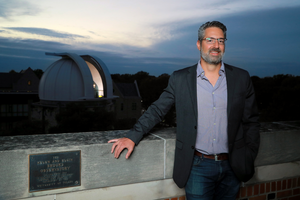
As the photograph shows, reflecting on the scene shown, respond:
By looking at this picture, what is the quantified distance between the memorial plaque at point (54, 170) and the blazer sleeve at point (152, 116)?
49 centimetres

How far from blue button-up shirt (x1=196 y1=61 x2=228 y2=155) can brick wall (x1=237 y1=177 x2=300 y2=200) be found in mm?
1007

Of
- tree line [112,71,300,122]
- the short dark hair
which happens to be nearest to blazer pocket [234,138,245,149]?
the short dark hair

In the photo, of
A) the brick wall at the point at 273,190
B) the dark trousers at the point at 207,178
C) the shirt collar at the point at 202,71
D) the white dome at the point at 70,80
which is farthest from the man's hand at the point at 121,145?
the white dome at the point at 70,80

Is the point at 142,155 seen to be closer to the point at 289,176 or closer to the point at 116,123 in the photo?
the point at 289,176

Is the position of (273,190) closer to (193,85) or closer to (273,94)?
(193,85)

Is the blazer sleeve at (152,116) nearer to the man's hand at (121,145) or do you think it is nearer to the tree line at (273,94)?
the man's hand at (121,145)

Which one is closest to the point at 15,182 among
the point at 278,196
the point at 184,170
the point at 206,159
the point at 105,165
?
the point at 105,165

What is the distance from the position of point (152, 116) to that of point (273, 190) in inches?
70.4

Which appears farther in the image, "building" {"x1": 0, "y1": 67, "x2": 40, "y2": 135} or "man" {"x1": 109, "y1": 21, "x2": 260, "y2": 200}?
"building" {"x1": 0, "y1": 67, "x2": 40, "y2": 135}

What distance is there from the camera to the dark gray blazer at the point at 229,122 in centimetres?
199

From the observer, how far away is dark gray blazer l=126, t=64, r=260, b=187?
1.99 meters

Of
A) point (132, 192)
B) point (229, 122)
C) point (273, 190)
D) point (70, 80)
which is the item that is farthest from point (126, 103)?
point (229, 122)

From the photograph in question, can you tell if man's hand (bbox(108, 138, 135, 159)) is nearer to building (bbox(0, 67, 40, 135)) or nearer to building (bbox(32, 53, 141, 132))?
Answer: building (bbox(32, 53, 141, 132))

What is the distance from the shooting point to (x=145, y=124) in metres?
2.15
